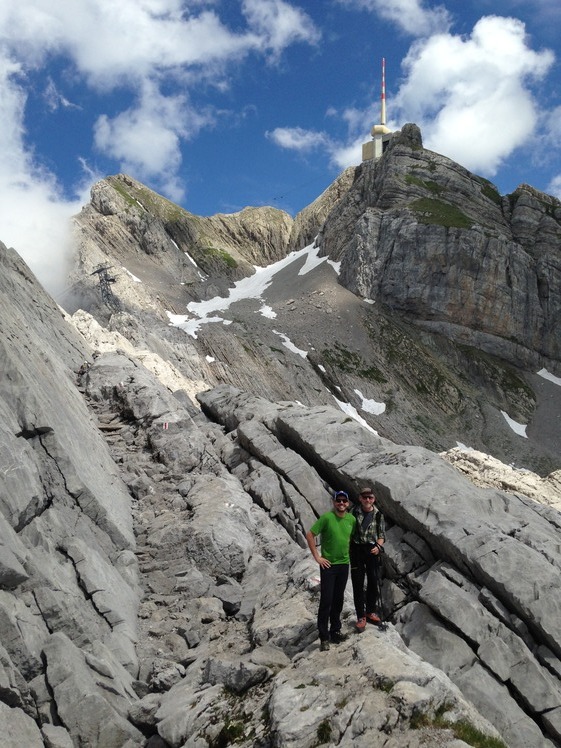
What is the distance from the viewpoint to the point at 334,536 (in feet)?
37.3

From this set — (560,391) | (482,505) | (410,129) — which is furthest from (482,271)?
(482,505)

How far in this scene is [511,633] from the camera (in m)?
16.5

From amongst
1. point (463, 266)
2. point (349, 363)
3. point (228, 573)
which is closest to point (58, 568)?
point (228, 573)

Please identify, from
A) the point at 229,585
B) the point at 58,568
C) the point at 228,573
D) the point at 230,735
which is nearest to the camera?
the point at 230,735

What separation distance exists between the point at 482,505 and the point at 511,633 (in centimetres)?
574

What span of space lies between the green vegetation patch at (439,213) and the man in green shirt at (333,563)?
4627 inches

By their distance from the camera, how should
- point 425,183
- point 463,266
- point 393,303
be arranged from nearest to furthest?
point 463,266 < point 393,303 < point 425,183

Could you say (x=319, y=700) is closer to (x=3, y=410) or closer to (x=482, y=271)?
(x=3, y=410)

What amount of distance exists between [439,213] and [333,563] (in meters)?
125

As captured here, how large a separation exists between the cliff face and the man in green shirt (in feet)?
365

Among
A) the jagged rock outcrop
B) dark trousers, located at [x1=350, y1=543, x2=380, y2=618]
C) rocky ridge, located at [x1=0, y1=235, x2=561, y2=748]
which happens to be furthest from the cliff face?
dark trousers, located at [x1=350, y1=543, x2=380, y2=618]

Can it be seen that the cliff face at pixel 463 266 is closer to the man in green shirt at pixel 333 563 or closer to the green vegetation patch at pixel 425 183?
the green vegetation patch at pixel 425 183

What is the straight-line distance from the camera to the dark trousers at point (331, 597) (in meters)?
11.1

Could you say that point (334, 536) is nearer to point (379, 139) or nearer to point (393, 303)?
point (393, 303)
